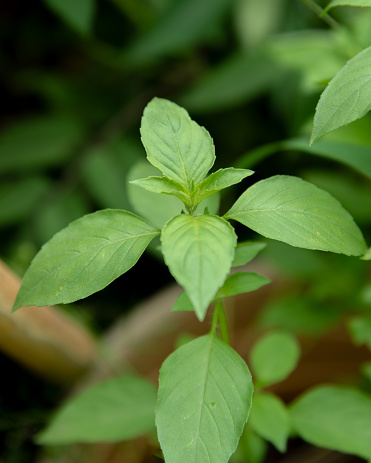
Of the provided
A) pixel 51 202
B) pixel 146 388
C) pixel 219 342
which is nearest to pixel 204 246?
pixel 219 342

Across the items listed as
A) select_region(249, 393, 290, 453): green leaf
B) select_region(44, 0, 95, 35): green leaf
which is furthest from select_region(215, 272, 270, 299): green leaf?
select_region(44, 0, 95, 35): green leaf

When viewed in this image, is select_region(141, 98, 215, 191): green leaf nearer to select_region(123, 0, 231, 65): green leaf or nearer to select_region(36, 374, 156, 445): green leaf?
select_region(36, 374, 156, 445): green leaf

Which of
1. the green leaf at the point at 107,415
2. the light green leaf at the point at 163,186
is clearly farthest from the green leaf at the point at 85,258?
the green leaf at the point at 107,415

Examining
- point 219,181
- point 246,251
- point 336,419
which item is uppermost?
point 219,181

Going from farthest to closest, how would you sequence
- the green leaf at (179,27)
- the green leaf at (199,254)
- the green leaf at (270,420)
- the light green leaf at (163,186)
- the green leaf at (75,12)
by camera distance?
1. the green leaf at (179,27)
2. the green leaf at (75,12)
3. the green leaf at (270,420)
4. the light green leaf at (163,186)
5. the green leaf at (199,254)

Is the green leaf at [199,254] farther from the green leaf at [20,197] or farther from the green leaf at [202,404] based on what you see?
the green leaf at [20,197]

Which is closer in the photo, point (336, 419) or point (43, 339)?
point (336, 419)

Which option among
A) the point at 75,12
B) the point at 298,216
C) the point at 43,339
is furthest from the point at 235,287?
the point at 75,12

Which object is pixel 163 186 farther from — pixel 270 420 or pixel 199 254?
pixel 270 420
